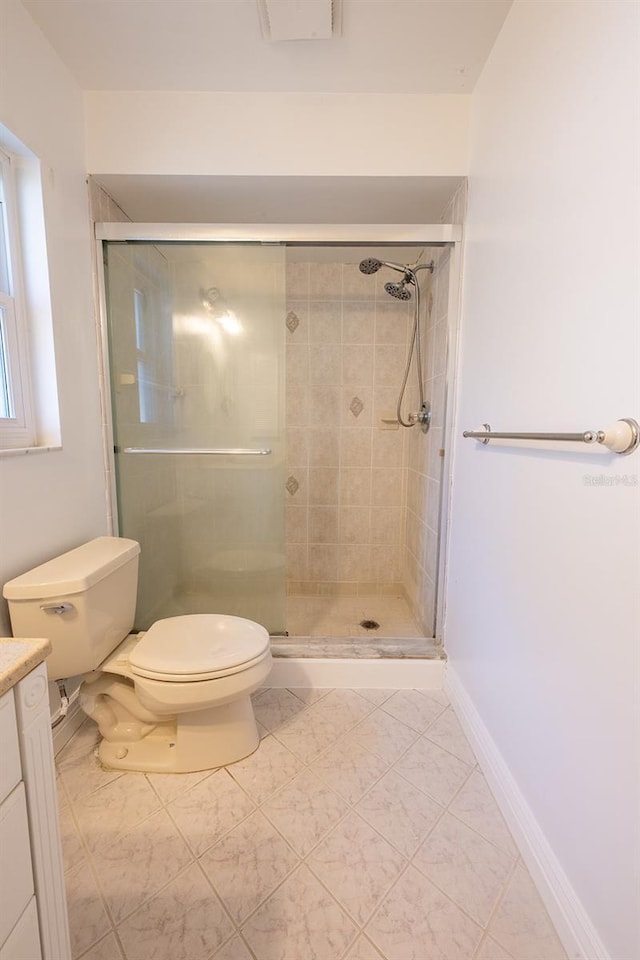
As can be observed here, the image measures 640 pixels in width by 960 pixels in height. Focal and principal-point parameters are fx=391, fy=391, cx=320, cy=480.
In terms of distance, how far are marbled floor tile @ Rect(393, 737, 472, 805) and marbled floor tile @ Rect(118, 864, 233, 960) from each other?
626 millimetres

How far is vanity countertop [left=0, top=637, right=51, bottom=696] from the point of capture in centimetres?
54

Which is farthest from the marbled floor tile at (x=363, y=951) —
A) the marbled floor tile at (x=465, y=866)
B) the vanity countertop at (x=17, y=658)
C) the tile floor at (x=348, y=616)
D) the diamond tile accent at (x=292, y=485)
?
the diamond tile accent at (x=292, y=485)

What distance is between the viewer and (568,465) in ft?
2.83

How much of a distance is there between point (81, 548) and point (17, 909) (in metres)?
0.96

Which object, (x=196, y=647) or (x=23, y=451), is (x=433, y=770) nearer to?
A: (x=196, y=647)

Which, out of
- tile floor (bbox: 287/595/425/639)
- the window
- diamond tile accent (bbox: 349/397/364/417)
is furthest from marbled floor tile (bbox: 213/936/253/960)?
diamond tile accent (bbox: 349/397/364/417)

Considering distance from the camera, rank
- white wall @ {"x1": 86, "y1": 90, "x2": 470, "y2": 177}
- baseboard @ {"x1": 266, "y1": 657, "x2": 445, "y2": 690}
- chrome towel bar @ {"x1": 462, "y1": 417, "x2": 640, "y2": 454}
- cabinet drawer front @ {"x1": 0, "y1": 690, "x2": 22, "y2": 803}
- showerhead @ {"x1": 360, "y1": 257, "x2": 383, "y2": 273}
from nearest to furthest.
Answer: cabinet drawer front @ {"x1": 0, "y1": 690, "x2": 22, "y2": 803}
chrome towel bar @ {"x1": 462, "y1": 417, "x2": 640, "y2": 454}
white wall @ {"x1": 86, "y1": 90, "x2": 470, "y2": 177}
baseboard @ {"x1": 266, "y1": 657, "x2": 445, "y2": 690}
showerhead @ {"x1": 360, "y1": 257, "x2": 383, "y2": 273}

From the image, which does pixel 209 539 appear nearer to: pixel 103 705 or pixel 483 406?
pixel 103 705

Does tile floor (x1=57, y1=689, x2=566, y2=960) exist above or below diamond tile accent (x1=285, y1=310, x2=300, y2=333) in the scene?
below

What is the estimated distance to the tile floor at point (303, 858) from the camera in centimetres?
85

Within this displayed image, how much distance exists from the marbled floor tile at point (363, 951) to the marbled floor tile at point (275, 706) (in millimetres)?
659

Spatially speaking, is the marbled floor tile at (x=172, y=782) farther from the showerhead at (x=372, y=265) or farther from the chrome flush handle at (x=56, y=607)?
the showerhead at (x=372, y=265)

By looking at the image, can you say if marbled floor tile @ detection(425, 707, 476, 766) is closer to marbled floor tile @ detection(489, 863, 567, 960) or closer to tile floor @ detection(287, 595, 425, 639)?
marbled floor tile @ detection(489, 863, 567, 960)

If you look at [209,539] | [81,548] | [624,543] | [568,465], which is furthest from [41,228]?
[624,543]
